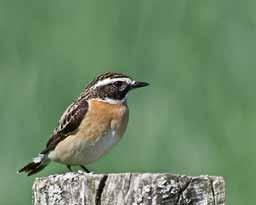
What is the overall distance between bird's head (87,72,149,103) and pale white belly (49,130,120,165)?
36 centimetres

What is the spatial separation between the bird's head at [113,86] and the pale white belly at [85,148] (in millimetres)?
357

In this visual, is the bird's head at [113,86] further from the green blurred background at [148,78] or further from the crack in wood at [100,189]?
the crack in wood at [100,189]

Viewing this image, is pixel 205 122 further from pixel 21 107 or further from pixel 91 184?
pixel 91 184

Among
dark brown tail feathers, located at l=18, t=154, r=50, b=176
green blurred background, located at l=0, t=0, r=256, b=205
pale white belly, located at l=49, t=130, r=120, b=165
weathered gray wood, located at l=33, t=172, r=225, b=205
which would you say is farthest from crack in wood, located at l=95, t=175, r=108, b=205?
green blurred background, located at l=0, t=0, r=256, b=205

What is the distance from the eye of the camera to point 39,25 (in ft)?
29.5

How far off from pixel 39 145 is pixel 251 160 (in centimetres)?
162

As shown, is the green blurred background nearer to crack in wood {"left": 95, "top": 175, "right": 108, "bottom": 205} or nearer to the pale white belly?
the pale white belly

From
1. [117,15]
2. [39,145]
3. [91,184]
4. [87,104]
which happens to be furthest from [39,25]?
[91,184]

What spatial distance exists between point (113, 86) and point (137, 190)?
281 cm

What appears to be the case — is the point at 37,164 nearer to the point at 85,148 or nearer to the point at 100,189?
the point at 85,148

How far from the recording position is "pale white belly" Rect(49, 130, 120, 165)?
719 cm

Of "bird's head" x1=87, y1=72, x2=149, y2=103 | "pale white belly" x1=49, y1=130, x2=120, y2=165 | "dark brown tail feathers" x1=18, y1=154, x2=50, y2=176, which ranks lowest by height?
"dark brown tail feathers" x1=18, y1=154, x2=50, y2=176

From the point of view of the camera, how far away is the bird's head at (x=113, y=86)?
289 inches

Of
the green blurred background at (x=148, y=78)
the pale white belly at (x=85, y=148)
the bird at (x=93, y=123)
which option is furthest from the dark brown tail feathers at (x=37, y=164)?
the green blurred background at (x=148, y=78)
